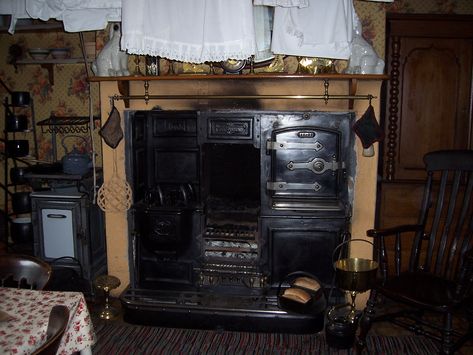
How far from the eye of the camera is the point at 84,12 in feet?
5.98

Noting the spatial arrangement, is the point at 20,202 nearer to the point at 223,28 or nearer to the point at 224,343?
the point at 224,343

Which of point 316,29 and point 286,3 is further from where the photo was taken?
point 316,29

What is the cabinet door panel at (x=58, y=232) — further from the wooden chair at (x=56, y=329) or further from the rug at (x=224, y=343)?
the wooden chair at (x=56, y=329)

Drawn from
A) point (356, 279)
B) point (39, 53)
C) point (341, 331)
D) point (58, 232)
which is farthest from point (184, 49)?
point (39, 53)

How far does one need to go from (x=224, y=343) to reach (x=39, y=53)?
8.65 ft

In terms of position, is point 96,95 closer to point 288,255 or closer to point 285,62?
point 285,62

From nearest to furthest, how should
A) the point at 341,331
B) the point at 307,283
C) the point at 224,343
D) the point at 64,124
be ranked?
the point at 341,331 → the point at 224,343 → the point at 307,283 → the point at 64,124

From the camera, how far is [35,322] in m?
1.37

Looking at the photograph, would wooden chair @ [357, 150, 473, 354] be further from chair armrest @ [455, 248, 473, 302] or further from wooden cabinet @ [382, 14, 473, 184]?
wooden cabinet @ [382, 14, 473, 184]

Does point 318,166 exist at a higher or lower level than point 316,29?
lower

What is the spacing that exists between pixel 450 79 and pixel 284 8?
6.67ft

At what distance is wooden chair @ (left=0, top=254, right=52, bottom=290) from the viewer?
168 centimetres

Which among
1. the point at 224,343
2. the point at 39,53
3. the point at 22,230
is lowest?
the point at 224,343

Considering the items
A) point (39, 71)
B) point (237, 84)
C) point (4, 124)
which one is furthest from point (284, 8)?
point (4, 124)
